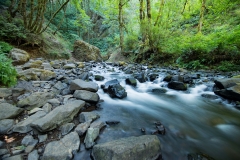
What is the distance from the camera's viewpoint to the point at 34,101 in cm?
279

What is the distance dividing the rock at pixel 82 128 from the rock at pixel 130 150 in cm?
48

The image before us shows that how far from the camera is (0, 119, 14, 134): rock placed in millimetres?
2028

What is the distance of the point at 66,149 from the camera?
1.80 metres

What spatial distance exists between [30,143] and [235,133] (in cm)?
339

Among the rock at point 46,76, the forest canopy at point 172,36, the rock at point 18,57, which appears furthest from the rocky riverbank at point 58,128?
the forest canopy at point 172,36

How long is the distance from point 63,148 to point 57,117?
0.62 metres

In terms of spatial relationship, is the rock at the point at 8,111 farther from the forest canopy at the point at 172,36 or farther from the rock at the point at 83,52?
the rock at the point at 83,52

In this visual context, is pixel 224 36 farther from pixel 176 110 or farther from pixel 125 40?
pixel 125 40

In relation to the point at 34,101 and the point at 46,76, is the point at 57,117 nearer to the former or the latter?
the point at 34,101

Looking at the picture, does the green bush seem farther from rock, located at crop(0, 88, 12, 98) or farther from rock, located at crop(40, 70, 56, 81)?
rock, located at crop(40, 70, 56, 81)

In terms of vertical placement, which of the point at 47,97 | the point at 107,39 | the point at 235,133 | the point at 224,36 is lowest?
the point at 235,133

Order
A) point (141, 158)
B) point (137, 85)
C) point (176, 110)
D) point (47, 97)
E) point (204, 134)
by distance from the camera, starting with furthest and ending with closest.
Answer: point (137, 85), point (176, 110), point (47, 97), point (204, 134), point (141, 158)

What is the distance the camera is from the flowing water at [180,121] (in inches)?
81.2

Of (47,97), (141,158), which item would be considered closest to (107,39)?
(47,97)
